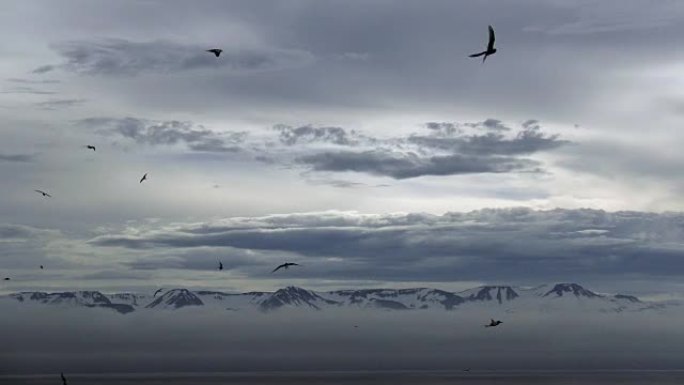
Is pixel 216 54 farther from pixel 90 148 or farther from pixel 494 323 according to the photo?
pixel 494 323

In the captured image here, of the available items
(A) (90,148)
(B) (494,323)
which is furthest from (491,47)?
(A) (90,148)

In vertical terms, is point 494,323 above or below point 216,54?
below

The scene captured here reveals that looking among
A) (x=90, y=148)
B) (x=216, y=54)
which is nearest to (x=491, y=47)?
(x=216, y=54)

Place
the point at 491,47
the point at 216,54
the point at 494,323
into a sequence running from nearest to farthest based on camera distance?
the point at 491,47, the point at 216,54, the point at 494,323

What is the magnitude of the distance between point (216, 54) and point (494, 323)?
47.4m

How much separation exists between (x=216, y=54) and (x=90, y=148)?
3242cm

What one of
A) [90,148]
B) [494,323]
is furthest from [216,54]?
[494,323]

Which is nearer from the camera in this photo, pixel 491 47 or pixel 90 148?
pixel 491 47

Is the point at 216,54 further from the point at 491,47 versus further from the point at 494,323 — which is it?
the point at 494,323

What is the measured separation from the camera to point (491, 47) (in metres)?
75.2

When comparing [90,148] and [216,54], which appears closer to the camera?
[216,54]

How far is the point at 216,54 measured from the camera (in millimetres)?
98125

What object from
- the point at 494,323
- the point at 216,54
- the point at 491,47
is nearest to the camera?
the point at 491,47

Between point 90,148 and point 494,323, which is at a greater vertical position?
point 90,148
